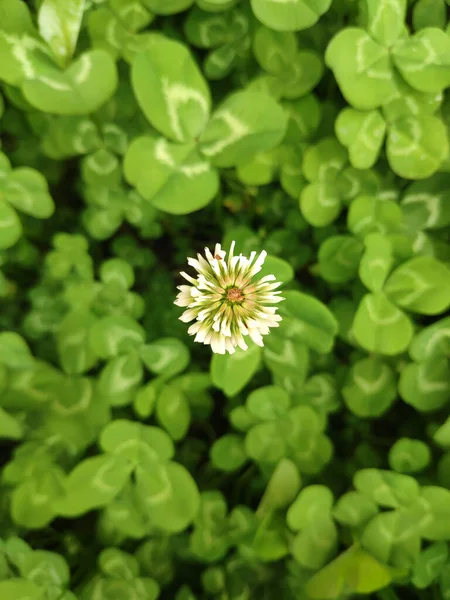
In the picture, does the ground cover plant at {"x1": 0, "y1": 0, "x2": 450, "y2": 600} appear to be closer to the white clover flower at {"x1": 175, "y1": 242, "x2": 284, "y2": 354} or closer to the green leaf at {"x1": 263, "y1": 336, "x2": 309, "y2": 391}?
the green leaf at {"x1": 263, "y1": 336, "x2": 309, "y2": 391}

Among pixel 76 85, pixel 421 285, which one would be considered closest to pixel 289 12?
pixel 76 85

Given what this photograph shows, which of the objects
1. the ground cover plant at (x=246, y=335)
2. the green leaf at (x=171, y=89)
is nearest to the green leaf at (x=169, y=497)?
the ground cover plant at (x=246, y=335)

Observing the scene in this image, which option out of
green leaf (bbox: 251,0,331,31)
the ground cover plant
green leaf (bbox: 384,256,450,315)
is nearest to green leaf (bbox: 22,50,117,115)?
the ground cover plant

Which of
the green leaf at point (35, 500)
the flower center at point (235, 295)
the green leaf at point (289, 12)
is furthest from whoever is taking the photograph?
the green leaf at point (35, 500)

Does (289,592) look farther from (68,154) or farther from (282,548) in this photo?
(68,154)

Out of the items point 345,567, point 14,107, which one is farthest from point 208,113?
point 345,567

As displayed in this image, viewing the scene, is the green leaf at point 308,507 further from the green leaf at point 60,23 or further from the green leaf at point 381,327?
the green leaf at point 60,23
